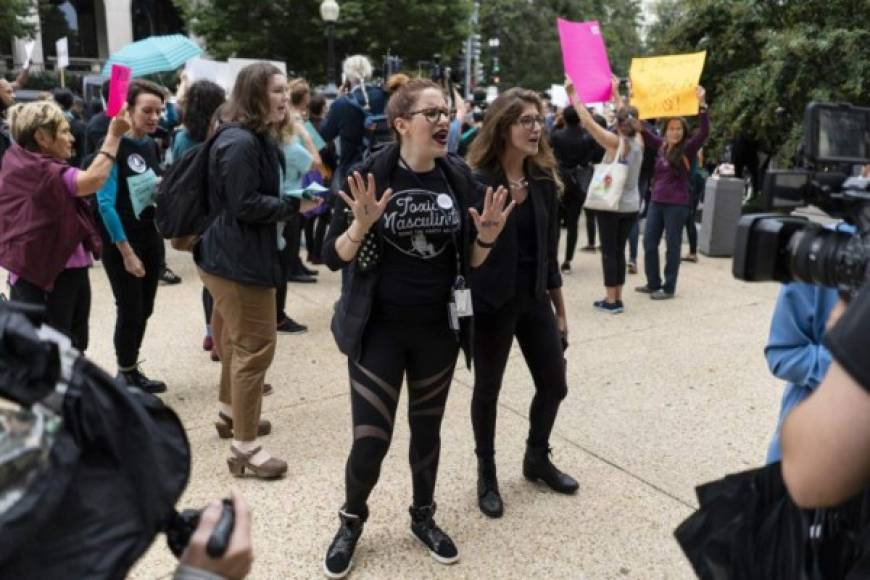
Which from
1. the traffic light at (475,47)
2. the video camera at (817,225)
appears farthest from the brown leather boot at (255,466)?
the traffic light at (475,47)

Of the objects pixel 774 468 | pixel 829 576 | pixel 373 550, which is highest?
pixel 774 468

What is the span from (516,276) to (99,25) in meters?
38.6

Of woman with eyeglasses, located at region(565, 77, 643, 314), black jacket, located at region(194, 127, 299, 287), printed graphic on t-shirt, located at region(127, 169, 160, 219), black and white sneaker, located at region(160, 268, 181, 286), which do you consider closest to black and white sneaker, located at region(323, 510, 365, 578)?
black jacket, located at region(194, 127, 299, 287)

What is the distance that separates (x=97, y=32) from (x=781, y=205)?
40664 mm

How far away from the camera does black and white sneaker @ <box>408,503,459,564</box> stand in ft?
9.87

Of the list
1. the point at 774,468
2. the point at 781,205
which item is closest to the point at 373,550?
the point at 774,468

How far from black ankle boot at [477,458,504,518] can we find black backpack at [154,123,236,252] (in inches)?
67.6

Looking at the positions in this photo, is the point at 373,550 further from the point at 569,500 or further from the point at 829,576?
the point at 829,576

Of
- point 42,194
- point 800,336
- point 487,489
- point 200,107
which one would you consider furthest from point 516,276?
point 200,107

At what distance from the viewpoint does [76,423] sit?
1.03 m

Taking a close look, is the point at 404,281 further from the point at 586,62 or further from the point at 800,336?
the point at 586,62

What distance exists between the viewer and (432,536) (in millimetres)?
3055

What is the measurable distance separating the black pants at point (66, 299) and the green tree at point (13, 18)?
25023 millimetres

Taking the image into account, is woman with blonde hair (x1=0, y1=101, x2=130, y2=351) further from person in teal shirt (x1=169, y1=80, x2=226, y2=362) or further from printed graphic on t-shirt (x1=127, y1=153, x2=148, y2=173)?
person in teal shirt (x1=169, y1=80, x2=226, y2=362)
